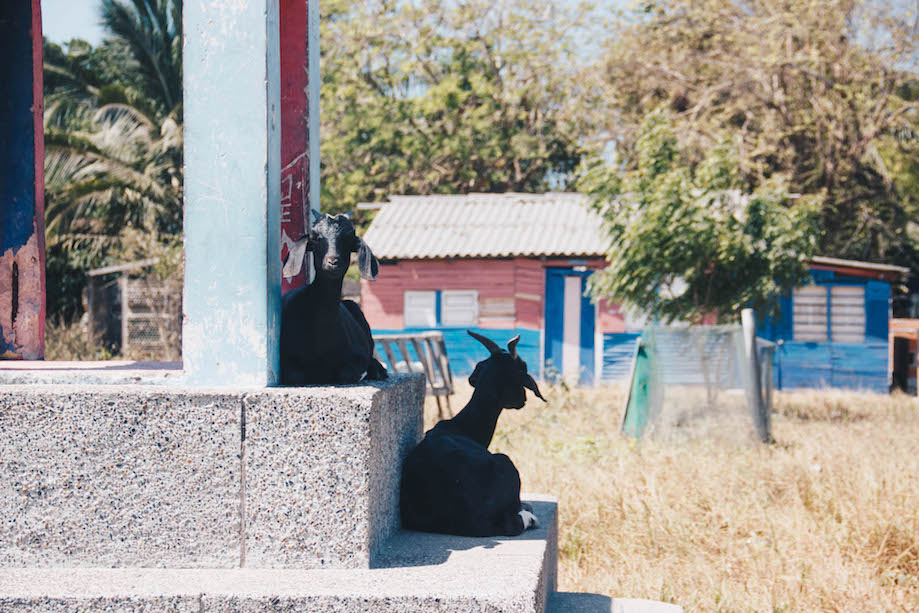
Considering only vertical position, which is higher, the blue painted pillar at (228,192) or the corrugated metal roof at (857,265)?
the blue painted pillar at (228,192)

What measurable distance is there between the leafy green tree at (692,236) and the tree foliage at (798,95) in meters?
4.96

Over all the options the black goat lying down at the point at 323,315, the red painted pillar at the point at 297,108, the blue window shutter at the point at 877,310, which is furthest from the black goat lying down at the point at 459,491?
the blue window shutter at the point at 877,310

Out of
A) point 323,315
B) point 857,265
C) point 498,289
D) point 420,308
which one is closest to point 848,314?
point 857,265

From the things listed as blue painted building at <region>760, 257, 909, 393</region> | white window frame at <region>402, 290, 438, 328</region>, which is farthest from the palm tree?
blue painted building at <region>760, 257, 909, 393</region>

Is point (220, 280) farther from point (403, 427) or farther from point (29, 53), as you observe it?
point (29, 53)

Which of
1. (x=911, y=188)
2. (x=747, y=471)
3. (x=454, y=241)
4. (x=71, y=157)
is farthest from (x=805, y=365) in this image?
(x=71, y=157)

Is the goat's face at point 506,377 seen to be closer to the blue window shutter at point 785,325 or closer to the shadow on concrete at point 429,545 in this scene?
the shadow on concrete at point 429,545

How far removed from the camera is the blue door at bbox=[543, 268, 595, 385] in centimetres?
1830

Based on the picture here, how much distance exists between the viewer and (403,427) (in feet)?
11.5

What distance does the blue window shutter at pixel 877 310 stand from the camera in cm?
1731

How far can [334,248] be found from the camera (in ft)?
9.98

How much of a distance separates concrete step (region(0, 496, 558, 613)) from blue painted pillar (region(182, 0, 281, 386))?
63cm

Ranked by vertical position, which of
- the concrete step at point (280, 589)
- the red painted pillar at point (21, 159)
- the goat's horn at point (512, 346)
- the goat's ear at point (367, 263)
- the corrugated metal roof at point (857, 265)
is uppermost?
the red painted pillar at point (21, 159)

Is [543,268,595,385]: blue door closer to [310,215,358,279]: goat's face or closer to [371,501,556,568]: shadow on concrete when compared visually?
[371,501,556,568]: shadow on concrete
